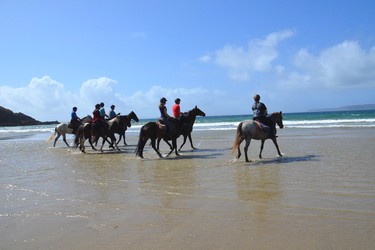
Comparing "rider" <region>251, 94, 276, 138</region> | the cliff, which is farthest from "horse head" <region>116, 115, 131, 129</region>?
the cliff

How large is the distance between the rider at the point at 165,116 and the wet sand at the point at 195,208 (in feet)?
11.2

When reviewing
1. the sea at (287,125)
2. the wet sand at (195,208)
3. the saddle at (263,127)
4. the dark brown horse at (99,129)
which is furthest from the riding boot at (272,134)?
the sea at (287,125)

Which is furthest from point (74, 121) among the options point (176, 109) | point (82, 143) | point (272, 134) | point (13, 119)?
point (13, 119)

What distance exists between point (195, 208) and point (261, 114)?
6155 millimetres

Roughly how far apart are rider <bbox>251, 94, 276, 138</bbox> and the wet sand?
83.6 inches

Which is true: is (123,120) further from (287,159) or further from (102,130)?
(287,159)

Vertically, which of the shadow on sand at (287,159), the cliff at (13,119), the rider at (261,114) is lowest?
the shadow on sand at (287,159)

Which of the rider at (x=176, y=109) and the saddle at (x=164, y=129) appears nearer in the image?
the saddle at (x=164, y=129)

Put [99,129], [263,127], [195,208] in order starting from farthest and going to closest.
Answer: [99,129] < [263,127] < [195,208]

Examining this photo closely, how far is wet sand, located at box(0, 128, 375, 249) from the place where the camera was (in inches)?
143

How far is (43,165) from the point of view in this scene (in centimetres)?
1014

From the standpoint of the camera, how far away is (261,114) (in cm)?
1041

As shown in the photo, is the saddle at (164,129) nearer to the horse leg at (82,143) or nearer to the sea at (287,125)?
the horse leg at (82,143)

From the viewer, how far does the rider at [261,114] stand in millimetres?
10320
